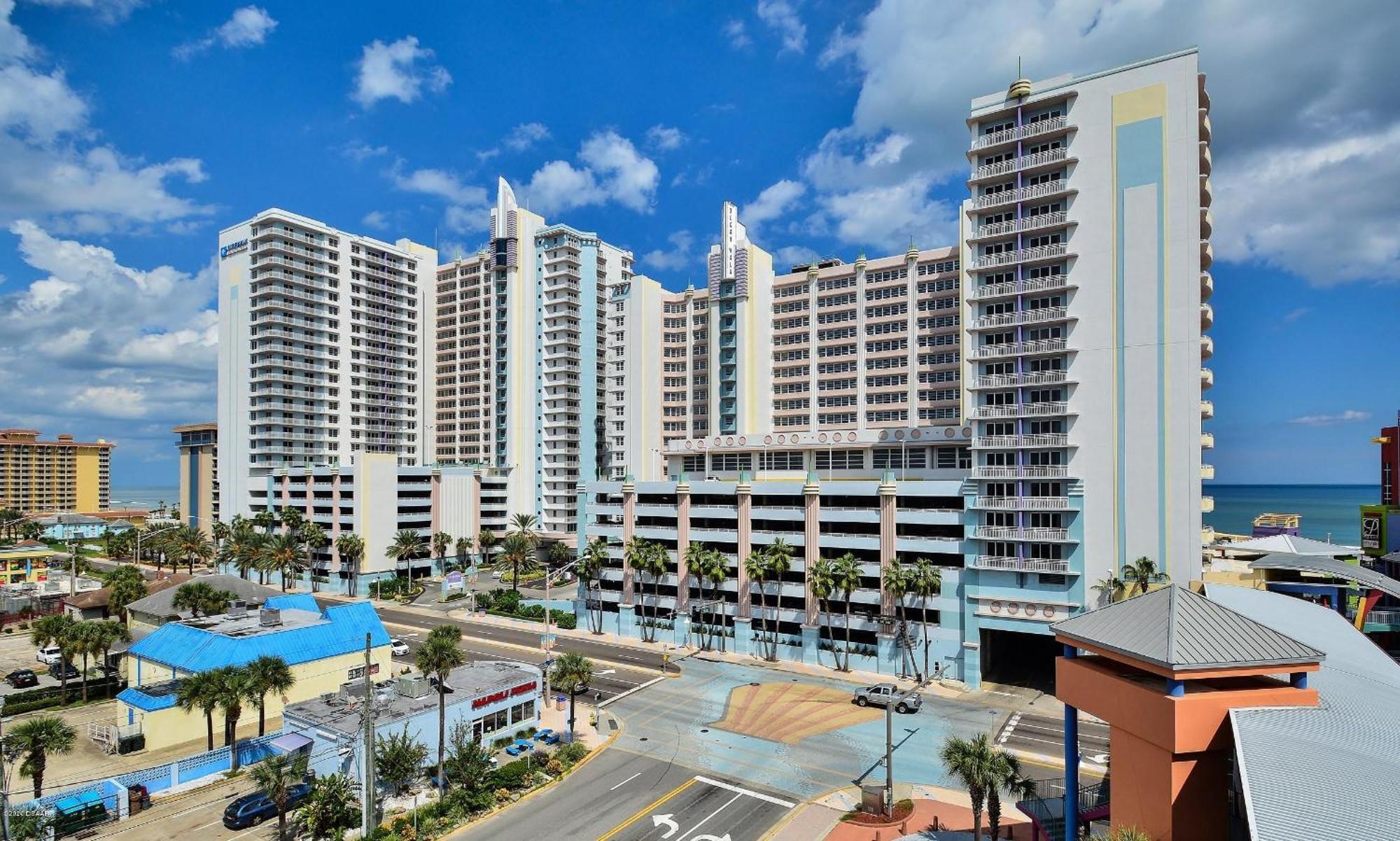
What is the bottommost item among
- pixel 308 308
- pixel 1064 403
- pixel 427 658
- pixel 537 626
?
pixel 537 626

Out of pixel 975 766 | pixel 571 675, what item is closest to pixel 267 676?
pixel 571 675

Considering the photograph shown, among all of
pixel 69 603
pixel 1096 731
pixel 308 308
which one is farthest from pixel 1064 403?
pixel 308 308

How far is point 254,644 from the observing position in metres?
57.9

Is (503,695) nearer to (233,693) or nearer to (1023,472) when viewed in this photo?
(233,693)

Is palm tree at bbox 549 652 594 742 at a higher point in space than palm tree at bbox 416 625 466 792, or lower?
lower

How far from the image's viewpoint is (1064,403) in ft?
216

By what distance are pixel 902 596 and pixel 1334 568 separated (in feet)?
123

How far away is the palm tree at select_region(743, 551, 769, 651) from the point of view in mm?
73188

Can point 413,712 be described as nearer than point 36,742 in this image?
No

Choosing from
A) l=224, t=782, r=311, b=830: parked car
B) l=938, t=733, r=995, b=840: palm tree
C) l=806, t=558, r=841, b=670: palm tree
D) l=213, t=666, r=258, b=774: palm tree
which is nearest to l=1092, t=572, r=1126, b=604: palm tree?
l=806, t=558, r=841, b=670: palm tree

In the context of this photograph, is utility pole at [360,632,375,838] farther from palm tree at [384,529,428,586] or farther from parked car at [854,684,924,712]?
palm tree at [384,529,428,586]

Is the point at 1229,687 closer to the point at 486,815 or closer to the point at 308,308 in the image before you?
the point at 486,815

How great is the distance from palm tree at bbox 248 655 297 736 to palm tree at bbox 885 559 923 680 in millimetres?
48119

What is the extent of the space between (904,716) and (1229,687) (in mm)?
37829
